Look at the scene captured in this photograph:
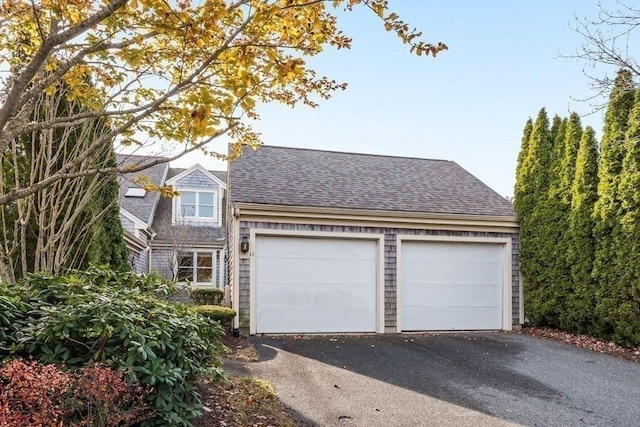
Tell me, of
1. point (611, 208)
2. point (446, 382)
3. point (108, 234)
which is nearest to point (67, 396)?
point (446, 382)

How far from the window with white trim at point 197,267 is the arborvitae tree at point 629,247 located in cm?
1376

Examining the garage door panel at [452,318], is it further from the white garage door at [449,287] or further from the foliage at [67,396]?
the foliage at [67,396]

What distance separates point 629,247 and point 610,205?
862 mm

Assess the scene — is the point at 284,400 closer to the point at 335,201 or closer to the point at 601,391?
the point at 601,391

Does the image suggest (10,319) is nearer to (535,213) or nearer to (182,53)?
(182,53)

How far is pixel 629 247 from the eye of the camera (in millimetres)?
7789

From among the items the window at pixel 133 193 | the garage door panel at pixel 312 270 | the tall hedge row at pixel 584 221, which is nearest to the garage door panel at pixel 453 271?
the tall hedge row at pixel 584 221

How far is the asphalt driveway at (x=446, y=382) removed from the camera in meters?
4.51

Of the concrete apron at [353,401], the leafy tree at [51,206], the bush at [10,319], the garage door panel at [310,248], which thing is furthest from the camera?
the garage door panel at [310,248]

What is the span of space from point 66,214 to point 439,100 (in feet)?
25.7

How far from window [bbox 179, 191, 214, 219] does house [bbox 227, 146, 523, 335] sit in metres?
8.40

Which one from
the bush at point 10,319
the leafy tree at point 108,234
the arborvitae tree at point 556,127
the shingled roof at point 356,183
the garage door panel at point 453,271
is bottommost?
the garage door panel at point 453,271

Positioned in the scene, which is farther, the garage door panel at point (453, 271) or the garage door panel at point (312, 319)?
the garage door panel at point (453, 271)

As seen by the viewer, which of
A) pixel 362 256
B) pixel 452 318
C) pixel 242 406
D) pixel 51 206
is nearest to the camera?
pixel 242 406
